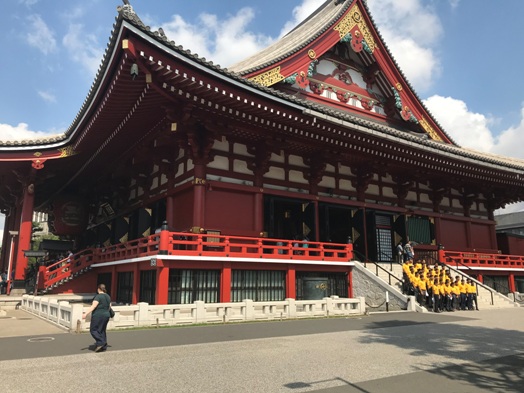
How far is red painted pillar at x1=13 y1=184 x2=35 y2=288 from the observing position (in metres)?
19.9

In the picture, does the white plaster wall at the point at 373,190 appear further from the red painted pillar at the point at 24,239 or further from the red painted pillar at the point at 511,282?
the red painted pillar at the point at 24,239

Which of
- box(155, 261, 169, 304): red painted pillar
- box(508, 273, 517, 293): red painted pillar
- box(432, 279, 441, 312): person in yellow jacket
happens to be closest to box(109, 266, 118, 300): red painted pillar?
box(155, 261, 169, 304): red painted pillar

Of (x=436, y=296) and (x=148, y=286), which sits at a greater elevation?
(x=148, y=286)

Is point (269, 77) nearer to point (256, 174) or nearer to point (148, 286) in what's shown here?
point (256, 174)

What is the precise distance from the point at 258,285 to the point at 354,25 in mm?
15279

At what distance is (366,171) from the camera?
2089 cm

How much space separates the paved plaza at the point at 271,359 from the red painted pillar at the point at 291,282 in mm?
4151

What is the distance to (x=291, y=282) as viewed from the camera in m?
16.0

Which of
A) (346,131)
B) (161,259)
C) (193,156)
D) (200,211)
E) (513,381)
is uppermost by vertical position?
(346,131)

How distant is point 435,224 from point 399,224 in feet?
9.93

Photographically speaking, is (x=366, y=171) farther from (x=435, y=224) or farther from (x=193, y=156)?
(x=193, y=156)

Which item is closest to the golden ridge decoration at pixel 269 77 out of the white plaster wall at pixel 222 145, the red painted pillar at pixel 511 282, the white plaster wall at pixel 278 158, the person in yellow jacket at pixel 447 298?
the white plaster wall at pixel 278 158

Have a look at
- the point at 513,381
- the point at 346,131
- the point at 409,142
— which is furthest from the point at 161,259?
the point at 409,142

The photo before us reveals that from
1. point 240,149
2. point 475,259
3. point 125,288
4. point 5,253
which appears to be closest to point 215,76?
point 240,149
